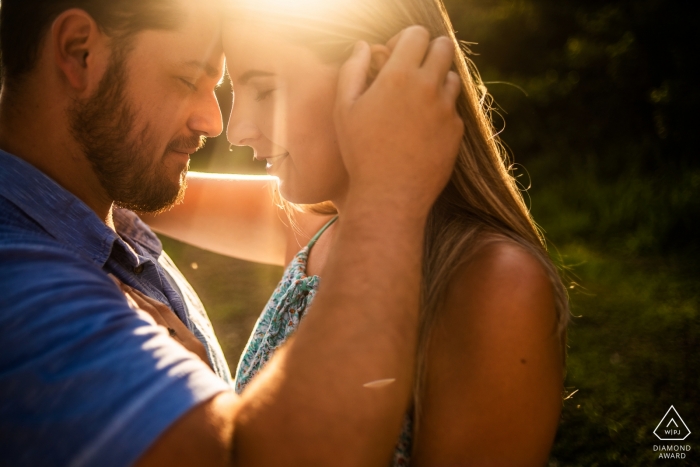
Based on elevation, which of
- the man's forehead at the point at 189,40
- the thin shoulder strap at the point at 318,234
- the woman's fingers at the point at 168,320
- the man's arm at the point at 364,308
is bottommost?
the thin shoulder strap at the point at 318,234

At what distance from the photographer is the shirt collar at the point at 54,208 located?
1.65m

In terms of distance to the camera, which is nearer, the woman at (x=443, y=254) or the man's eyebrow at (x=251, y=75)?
the woman at (x=443, y=254)

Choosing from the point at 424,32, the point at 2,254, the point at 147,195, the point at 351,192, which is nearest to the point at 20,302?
the point at 2,254

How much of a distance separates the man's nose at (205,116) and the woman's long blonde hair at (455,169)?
14.1 inches

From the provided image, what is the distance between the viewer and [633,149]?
7.49 metres

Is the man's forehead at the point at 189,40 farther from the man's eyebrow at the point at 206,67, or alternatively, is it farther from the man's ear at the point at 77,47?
the man's ear at the point at 77,47

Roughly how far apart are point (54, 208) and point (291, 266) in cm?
107

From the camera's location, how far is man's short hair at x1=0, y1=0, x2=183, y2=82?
1.90m

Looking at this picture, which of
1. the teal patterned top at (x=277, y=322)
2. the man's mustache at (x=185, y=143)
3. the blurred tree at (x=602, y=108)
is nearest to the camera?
the man's mustache at (x=185, y=143)

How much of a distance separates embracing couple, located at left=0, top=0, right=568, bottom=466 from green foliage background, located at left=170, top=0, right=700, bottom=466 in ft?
4.07

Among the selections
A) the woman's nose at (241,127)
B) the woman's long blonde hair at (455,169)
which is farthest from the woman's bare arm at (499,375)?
the woman's nose at (241,127)

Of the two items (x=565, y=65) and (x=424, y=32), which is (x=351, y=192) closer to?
(x=424, y=32)

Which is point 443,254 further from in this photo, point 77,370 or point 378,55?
point 77,370

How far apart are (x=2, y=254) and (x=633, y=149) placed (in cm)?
766
